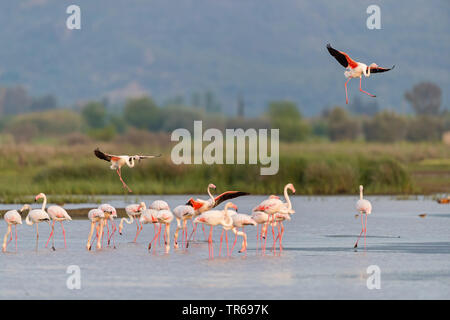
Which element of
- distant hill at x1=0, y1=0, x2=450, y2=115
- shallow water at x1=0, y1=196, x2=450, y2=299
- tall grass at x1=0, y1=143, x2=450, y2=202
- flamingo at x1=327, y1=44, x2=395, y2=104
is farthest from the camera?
distant hill at x1=0, y1=0, x2=450, y2=115

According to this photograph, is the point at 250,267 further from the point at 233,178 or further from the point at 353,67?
the point at 233,178

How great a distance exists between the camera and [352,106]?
155000mm

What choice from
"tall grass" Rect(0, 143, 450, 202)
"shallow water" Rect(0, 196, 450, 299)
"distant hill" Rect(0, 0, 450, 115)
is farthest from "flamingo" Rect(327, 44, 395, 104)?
"distant hill" Rect(0, 0, 450, 115)

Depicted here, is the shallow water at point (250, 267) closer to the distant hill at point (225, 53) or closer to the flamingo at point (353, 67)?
the flamingo at point (353, 67)

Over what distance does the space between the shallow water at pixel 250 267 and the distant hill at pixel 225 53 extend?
14066 cm

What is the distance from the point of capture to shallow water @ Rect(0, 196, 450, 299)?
1072 cm

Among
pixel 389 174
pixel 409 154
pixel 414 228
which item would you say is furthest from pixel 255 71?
pixel 414 228

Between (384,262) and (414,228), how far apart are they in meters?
4.86

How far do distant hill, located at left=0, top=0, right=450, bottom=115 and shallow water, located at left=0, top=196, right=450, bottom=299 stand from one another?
14066 centimetres

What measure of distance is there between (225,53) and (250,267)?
170 m

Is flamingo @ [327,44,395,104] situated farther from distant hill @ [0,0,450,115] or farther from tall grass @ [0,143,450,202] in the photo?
distant hill @ [0,0,450,115]

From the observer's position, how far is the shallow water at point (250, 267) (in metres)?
10.7
